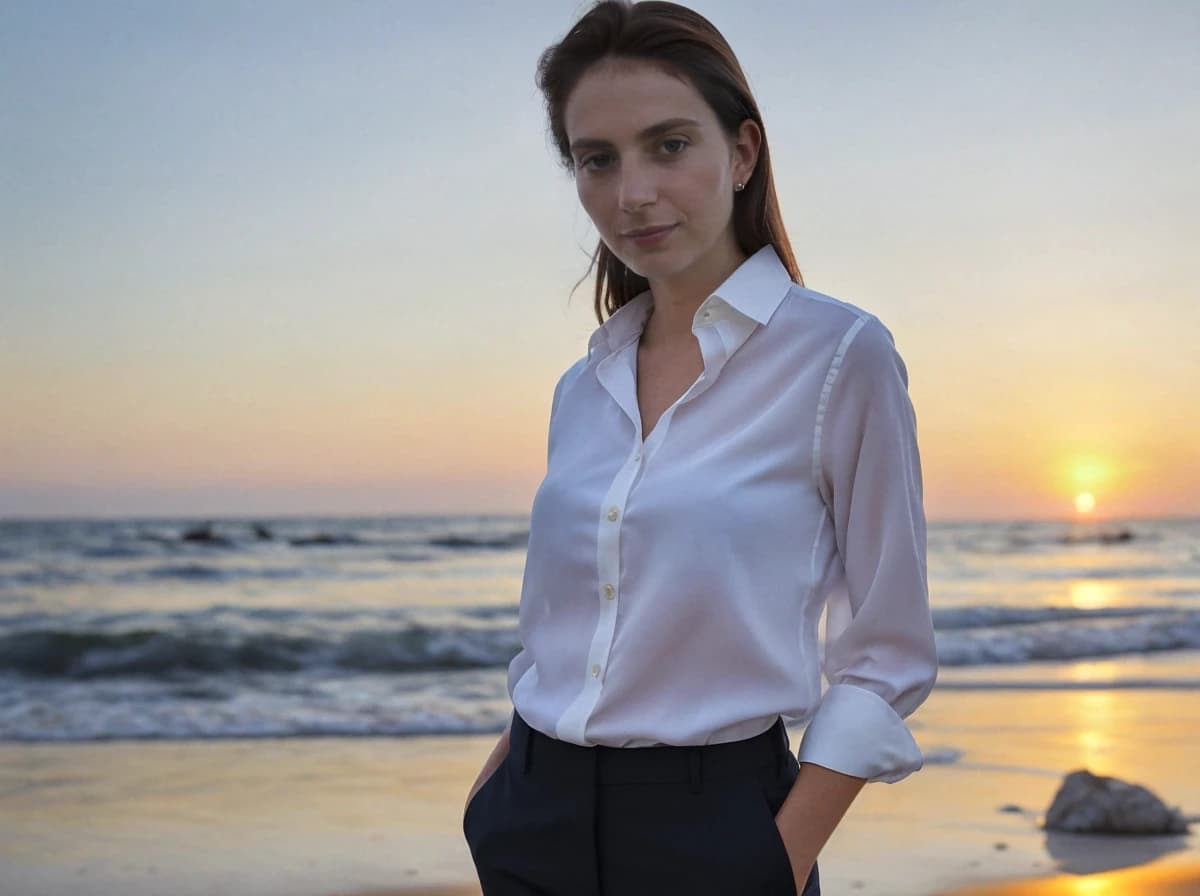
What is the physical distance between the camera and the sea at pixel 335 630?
8.60m

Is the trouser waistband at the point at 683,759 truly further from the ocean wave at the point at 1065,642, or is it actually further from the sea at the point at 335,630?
the ocean wave at the point at 1065,642

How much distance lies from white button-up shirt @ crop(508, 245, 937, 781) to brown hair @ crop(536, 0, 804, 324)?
181mm

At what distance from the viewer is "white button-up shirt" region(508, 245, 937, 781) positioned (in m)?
1.55

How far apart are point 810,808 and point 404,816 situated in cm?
435

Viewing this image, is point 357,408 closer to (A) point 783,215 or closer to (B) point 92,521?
(B) point 92,521

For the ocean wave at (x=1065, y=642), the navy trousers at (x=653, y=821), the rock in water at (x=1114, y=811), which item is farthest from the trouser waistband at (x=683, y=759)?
the ocean wave at (x=1065, y=642)

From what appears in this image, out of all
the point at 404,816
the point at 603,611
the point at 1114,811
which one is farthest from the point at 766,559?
the point at 404,816

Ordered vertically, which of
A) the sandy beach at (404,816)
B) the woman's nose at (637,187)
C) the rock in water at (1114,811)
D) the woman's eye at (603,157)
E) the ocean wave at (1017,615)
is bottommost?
the ocean wave at (1017,615)

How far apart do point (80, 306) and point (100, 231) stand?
66.2 inches

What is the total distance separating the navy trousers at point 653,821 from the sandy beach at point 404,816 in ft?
10.4

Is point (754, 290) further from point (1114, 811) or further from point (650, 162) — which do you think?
point (1114, 811)

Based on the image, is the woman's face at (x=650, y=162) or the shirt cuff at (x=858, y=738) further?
the woman's face at (x=650, y=162)

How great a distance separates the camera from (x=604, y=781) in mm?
1596

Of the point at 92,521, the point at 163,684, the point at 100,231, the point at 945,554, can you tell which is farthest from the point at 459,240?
the point at 92,521
